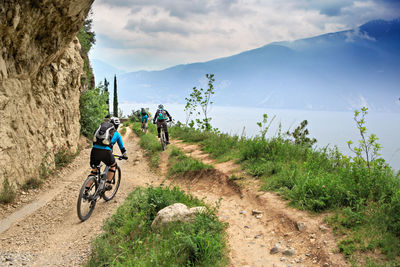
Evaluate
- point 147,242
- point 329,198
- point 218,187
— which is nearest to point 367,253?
point 329,198

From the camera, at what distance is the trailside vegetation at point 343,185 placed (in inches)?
144

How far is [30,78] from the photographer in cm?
843

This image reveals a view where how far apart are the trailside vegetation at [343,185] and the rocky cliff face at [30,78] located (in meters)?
6.92

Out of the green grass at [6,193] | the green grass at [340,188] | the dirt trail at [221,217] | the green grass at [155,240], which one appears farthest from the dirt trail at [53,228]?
the green grass at [340,188]

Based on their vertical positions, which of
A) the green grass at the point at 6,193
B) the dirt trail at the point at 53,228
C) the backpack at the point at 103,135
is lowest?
the dirt trail at the point at 53,228

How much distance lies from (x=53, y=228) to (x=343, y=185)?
6444 millimetres

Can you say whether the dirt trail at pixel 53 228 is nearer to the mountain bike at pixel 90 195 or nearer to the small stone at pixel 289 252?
the mountain bike at pixel 90 195

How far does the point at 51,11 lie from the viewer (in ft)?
24.7

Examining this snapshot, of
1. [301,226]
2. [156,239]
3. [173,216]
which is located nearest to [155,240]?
[156,239]

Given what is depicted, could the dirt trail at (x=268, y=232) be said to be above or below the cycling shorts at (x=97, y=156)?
below

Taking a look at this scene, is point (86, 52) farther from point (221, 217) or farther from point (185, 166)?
point (221, 217)

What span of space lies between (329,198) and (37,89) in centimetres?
1031

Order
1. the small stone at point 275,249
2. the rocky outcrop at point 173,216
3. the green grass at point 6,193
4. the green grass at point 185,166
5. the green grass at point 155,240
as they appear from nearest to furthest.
A: the green grass at point 155,240
the small stone at point 275,249
the rocky outcrop at point 173,216
the green grass at point 6,193
the green grass at point 185,166

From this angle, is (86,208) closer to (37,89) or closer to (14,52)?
(14,52)
